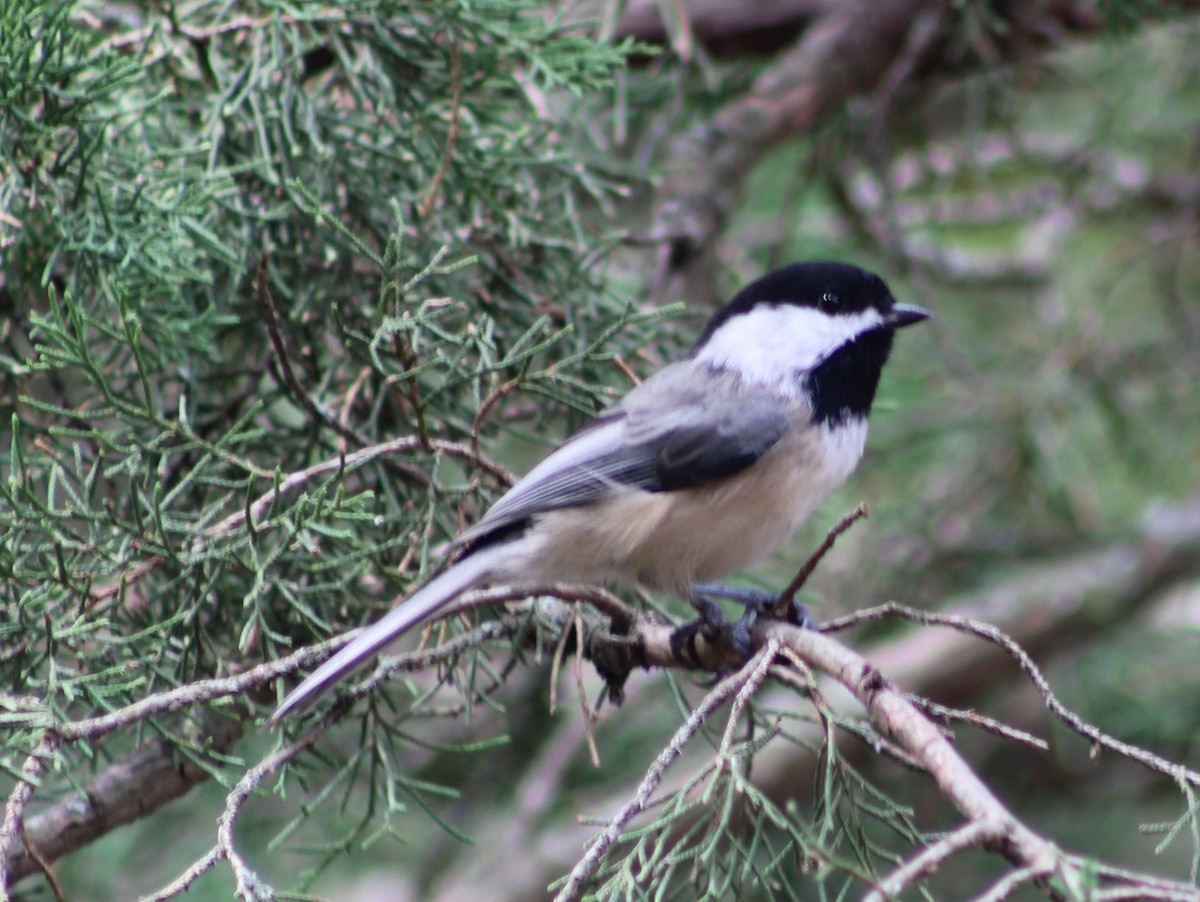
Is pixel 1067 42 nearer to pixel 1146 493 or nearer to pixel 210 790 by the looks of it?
pixel 1146 493

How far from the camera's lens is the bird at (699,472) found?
2.27 meters

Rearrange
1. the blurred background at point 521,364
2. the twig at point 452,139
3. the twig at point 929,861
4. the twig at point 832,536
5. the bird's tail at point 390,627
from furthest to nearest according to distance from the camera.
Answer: the twig at point 452,139 < the blurred background at point 521,364 < the bird's tail at point 390,627 < the twig at point 832,536 < the twig at point 929,861

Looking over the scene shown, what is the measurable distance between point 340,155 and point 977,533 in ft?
8.18

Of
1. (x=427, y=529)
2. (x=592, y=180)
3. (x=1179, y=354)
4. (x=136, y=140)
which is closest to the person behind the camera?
(x=427, y=529)

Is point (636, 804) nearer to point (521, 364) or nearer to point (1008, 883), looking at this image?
point (1008, 883)

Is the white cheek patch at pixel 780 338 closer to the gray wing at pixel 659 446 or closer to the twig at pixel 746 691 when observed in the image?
the gray wing at pixel 659 446

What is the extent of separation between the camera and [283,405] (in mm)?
3805

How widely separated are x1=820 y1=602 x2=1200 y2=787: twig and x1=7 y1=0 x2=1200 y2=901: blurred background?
77 millimetres

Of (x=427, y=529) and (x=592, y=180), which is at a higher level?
(x=592, y=180)

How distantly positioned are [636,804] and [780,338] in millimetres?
1368

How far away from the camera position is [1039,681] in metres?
1.56

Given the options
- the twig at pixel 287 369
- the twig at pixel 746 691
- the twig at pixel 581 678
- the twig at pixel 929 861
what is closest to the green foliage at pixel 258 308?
the twig at pixel 287 369

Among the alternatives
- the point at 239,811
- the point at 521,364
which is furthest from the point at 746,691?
the point at 521,364

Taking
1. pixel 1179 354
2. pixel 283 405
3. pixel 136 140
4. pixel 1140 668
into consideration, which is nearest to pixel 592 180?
pixel 136 140
